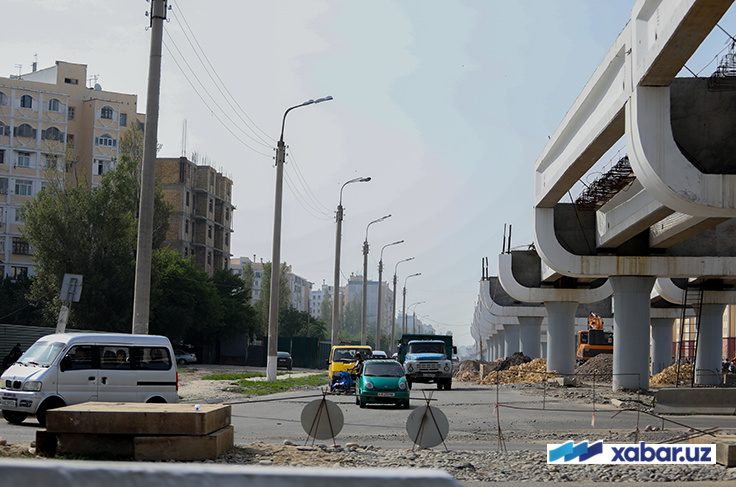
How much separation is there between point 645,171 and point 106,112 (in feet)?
266

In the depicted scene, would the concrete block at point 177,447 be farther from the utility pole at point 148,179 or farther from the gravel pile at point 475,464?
the utility pole at point 148,179

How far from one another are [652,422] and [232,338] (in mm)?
61117

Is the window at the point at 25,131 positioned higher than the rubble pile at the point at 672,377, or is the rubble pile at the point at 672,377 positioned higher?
the window at the point at 25,131

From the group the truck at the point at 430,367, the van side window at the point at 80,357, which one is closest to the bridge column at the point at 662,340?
the truck at the point at 430,367

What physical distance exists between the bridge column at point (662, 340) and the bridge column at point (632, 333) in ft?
89.1

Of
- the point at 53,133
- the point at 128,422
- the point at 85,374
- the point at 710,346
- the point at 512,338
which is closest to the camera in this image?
the point at 128,422

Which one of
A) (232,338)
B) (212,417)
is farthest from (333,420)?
(232,338)

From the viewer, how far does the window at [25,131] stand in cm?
8236

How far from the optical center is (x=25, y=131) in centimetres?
8288

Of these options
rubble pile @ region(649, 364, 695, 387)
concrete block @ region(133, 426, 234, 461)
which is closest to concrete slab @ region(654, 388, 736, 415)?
concrete block @ region(133, 426, 234, 461)

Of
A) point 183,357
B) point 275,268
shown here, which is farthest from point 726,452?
point 183,357

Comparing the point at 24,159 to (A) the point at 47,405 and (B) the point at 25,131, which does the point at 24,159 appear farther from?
(A) the point at 47,405

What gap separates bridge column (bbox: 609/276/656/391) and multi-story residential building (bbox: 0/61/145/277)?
52.8 metres

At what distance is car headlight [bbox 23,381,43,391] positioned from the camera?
16062mm
